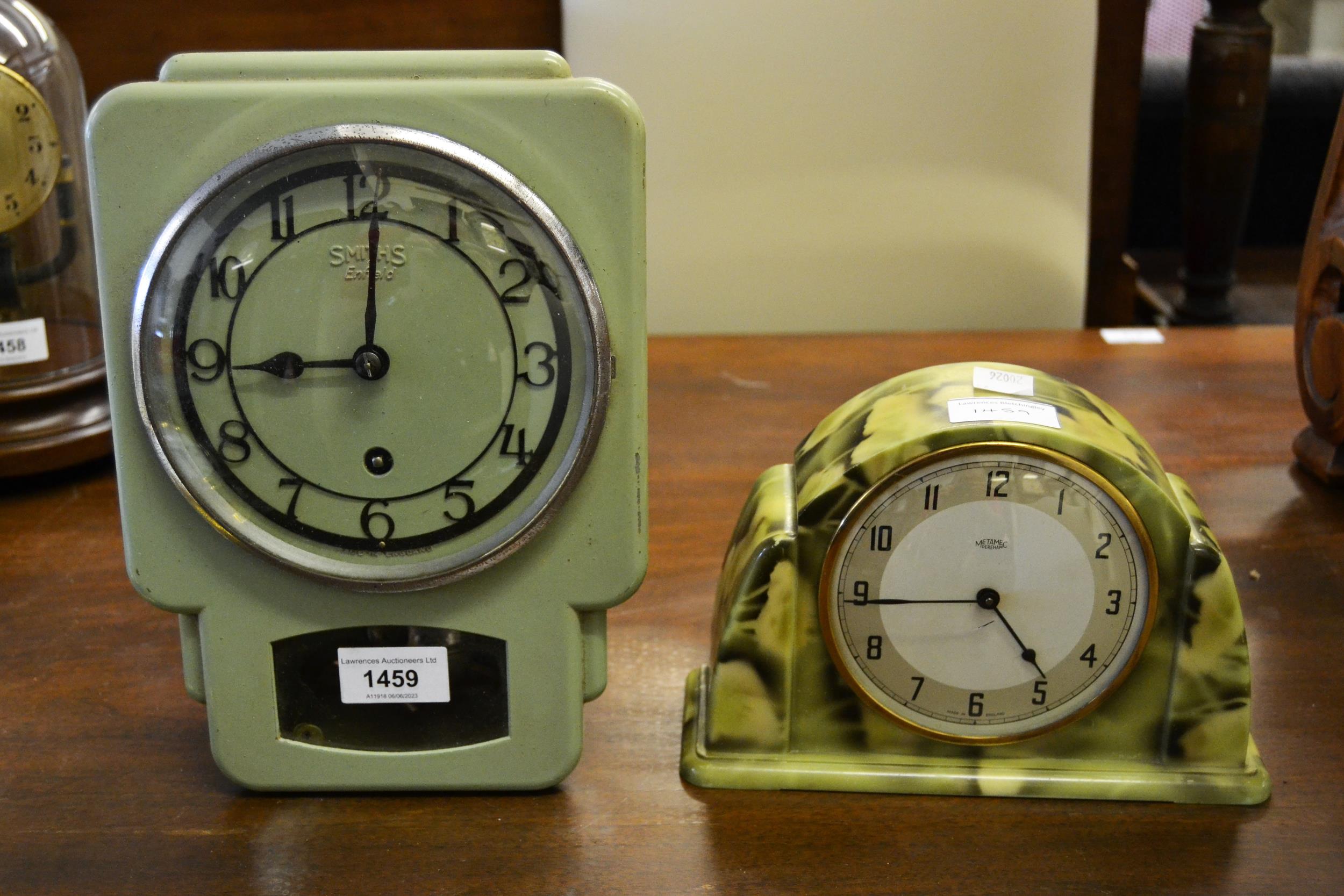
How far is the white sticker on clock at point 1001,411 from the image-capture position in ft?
1.98

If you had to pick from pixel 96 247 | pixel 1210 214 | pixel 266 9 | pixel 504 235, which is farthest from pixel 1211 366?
pixel 266 9

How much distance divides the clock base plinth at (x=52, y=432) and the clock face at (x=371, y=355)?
1.49 feet

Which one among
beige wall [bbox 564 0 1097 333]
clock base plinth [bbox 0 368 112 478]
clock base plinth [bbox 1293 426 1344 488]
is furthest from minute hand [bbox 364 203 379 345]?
beige wall [bbox 564 0 1097 333]

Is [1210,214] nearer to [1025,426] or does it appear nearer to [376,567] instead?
[1025,426]

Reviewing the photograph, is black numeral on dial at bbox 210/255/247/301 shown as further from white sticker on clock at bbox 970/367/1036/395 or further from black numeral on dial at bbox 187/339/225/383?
white sticker on clock at bbox 970/367/1036/395

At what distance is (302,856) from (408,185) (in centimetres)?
30

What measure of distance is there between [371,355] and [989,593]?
304mm

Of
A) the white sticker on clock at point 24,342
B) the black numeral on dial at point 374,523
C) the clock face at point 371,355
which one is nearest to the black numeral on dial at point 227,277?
the clock face at point 371,355

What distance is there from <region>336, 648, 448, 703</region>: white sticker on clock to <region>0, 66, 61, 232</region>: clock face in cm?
55

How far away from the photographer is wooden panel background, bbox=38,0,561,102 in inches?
72.9

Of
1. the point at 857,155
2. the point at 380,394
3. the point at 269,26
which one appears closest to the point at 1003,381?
the point at 380,394

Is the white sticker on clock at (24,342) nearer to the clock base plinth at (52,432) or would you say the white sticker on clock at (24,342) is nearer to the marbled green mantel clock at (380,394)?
the clock base plinth at (52,432)

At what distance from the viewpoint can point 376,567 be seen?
60cm

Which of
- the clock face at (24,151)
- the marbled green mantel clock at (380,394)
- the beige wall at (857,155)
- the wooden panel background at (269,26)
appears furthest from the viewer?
the wooden panel background at (269,26)
